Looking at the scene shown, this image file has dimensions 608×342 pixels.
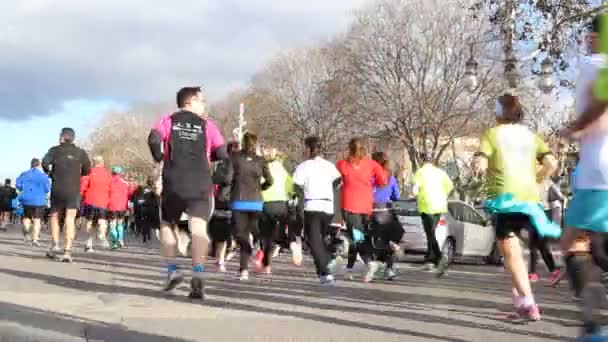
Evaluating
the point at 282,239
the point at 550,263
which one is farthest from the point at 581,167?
the point at 282,239

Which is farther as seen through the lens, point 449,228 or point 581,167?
point 449,228

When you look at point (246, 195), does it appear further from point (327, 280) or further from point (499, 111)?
point (499, 111)

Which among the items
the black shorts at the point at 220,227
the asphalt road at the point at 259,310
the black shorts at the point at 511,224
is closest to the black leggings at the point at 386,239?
the asphalt road at the point at 259,310

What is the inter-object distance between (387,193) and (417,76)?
113 ft

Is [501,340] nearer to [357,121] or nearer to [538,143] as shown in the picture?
[538,143]

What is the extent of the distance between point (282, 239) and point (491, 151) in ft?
31.8

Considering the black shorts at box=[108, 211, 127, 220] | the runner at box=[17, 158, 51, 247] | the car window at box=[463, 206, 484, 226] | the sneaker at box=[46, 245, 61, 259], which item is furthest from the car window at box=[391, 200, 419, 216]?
the runner at box=[17, 158, 51, 247]

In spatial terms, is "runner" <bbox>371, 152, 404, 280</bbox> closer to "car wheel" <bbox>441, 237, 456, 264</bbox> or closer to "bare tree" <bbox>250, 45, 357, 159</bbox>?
"car wheel" <bbox>441, 237, 456, 264</bbox>

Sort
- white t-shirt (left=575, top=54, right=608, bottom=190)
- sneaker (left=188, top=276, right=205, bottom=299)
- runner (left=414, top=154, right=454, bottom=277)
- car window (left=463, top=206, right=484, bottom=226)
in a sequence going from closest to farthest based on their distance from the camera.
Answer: white t-shirt (left=575, top=54, right=608, bottom=190), sneaker (left=188, top=276, right=205, bottom=299), runner (left=414, top=154, right=454, bottom=277), car window (left=463, top=206, right=484, bottom=226)

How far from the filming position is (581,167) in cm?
474

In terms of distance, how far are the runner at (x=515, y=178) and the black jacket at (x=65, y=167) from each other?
7776 millimetres

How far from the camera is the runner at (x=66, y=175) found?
43.2 ft

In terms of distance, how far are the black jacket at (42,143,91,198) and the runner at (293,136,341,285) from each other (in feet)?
12.8

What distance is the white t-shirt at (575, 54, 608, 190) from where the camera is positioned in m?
4.56
